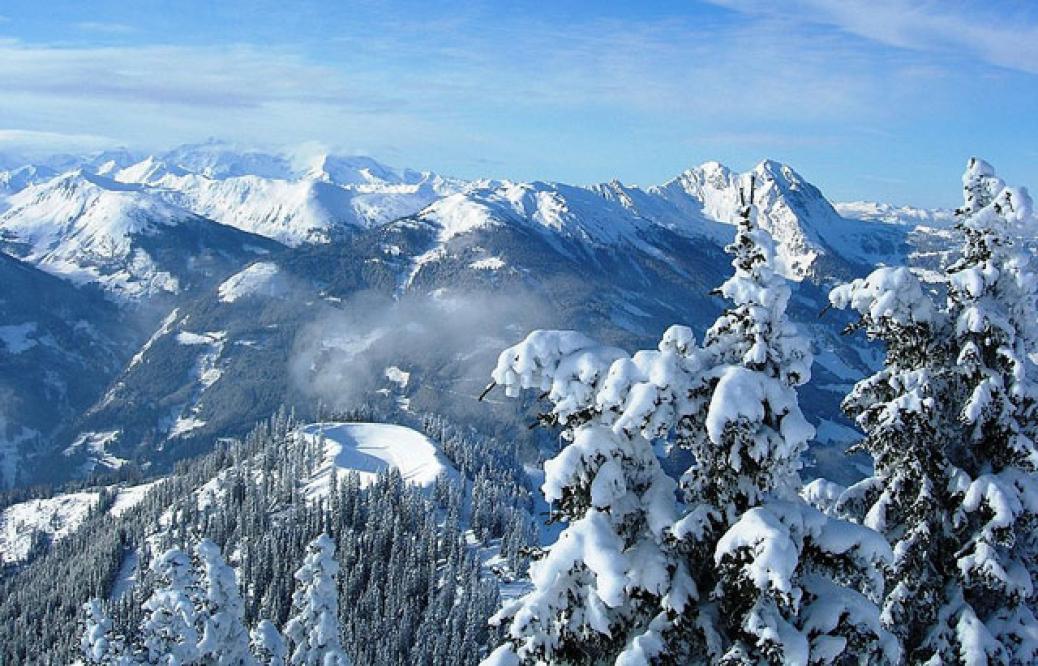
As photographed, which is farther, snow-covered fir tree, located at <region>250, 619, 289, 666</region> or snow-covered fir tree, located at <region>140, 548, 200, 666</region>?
snow-covered fir tree, located at <region>250, 619, 289, 666</region>

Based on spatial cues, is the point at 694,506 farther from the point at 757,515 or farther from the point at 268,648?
the point at 268,648

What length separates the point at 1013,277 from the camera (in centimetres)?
1950

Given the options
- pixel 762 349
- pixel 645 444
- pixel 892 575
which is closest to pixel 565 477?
pixel 645 444

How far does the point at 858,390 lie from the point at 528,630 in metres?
11.0

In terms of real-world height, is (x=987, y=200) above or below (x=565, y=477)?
above

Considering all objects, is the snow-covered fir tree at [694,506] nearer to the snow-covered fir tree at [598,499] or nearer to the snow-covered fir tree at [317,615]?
the snow-covered fir tree at [598,499]

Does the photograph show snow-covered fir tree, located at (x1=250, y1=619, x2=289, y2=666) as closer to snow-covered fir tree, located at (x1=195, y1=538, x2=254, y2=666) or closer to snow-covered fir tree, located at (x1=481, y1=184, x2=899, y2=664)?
snow-covered fir tree, located at (x1=195, y1=538, x2=254, y2=666)

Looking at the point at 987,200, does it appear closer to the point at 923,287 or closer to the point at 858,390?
the point at 923,287


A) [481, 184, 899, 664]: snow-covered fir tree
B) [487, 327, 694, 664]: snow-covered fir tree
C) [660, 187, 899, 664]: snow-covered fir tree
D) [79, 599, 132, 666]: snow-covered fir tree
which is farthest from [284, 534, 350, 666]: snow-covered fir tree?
[660, 187, 899, 664]: snow-covered fir tree

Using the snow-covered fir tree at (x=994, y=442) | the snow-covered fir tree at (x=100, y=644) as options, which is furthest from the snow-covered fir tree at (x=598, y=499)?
the snow-covered fir tree at (x=100, y=644)

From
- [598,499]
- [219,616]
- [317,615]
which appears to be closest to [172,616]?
[219,616]

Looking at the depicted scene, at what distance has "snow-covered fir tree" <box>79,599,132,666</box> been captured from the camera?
1559 inches

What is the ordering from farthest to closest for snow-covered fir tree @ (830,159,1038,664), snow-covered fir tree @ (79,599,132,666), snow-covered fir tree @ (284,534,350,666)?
snow-covered fir tree @ (284,534,350,666) < snow-covered fir tree @ (79,599,132,666) < snow-covered fir tree @ (830,159,1038,664)

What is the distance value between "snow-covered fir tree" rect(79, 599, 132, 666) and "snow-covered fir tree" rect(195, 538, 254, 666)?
134 inches
